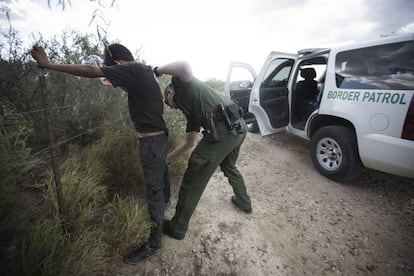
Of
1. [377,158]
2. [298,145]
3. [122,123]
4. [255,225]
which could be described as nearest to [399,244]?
[377,158]

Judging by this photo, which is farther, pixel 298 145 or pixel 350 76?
pixel 298 145

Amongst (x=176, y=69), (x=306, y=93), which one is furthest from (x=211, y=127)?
(x=306, y=93)

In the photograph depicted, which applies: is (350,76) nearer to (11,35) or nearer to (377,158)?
(377,158)

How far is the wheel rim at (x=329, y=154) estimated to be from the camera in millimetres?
2820

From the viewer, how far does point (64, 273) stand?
1249mm

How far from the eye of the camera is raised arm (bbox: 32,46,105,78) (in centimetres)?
115

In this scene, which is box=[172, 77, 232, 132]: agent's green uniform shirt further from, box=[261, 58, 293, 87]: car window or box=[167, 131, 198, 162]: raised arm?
box=[261, 58, 293, 87]: car window

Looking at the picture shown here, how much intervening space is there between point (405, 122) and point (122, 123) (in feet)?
12.0

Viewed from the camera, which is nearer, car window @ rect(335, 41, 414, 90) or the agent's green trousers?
the agent's green trousers

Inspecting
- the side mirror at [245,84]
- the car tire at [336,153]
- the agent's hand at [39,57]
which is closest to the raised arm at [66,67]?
the agent's hand at [39,57]

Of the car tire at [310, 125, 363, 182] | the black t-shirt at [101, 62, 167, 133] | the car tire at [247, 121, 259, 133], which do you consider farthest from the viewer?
the car tire at [247, 121, 259, 133]

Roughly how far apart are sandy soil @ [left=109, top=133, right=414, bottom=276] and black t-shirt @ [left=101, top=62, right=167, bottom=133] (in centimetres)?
122

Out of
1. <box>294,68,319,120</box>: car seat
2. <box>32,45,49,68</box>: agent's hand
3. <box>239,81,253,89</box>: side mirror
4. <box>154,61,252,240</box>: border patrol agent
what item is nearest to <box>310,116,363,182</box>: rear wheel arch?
<box>294,68,319,120</box>: car seat

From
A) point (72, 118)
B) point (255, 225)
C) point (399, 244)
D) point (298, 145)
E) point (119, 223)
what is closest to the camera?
point (119, 223)
